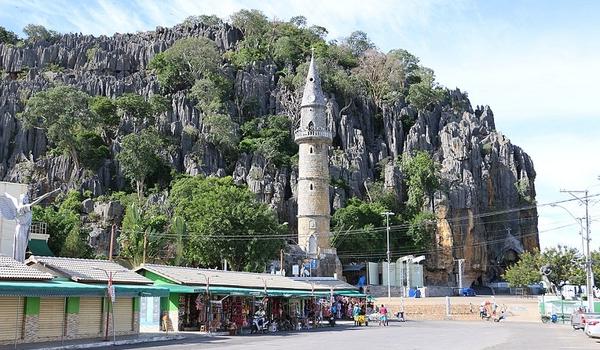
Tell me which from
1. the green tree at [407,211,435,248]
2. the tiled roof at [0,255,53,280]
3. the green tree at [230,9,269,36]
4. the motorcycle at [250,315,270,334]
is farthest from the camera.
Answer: the green tree at [230,9,269,36]

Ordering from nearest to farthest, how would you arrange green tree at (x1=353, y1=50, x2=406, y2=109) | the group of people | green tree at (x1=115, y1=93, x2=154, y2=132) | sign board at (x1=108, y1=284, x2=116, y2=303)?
sign board at (x1=108, y1=284, x2=116, y2=303)
the group of people
green tree at (x1=115, y1=93, x2=154, y2=132)
green tree at (x1=353, y1=50, x2=406, y2=109)

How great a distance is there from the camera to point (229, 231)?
194 ft

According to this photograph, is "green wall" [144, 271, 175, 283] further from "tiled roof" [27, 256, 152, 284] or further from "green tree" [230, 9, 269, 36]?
"green tree" [230, 9, 269, 36]

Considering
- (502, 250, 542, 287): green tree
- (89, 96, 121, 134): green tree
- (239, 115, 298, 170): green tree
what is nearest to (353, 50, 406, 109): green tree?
(239, 115, 298, 170): green tree

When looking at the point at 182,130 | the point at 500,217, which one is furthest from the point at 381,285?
the point at 182,130

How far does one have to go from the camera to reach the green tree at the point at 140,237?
57531mm

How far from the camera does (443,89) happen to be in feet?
350

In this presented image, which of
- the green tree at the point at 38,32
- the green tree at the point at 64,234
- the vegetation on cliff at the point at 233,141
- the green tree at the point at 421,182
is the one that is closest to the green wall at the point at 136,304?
the vegetation on cliff at the point at 233,141

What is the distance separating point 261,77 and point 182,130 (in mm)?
17381

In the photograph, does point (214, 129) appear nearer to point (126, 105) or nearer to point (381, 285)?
point (126, 105)

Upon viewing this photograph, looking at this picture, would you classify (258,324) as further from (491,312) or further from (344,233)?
(344,233)

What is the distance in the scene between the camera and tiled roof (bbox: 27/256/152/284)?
28.5 m

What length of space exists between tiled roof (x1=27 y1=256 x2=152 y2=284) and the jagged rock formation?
41597 millimetres

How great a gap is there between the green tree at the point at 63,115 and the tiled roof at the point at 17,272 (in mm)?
54686
